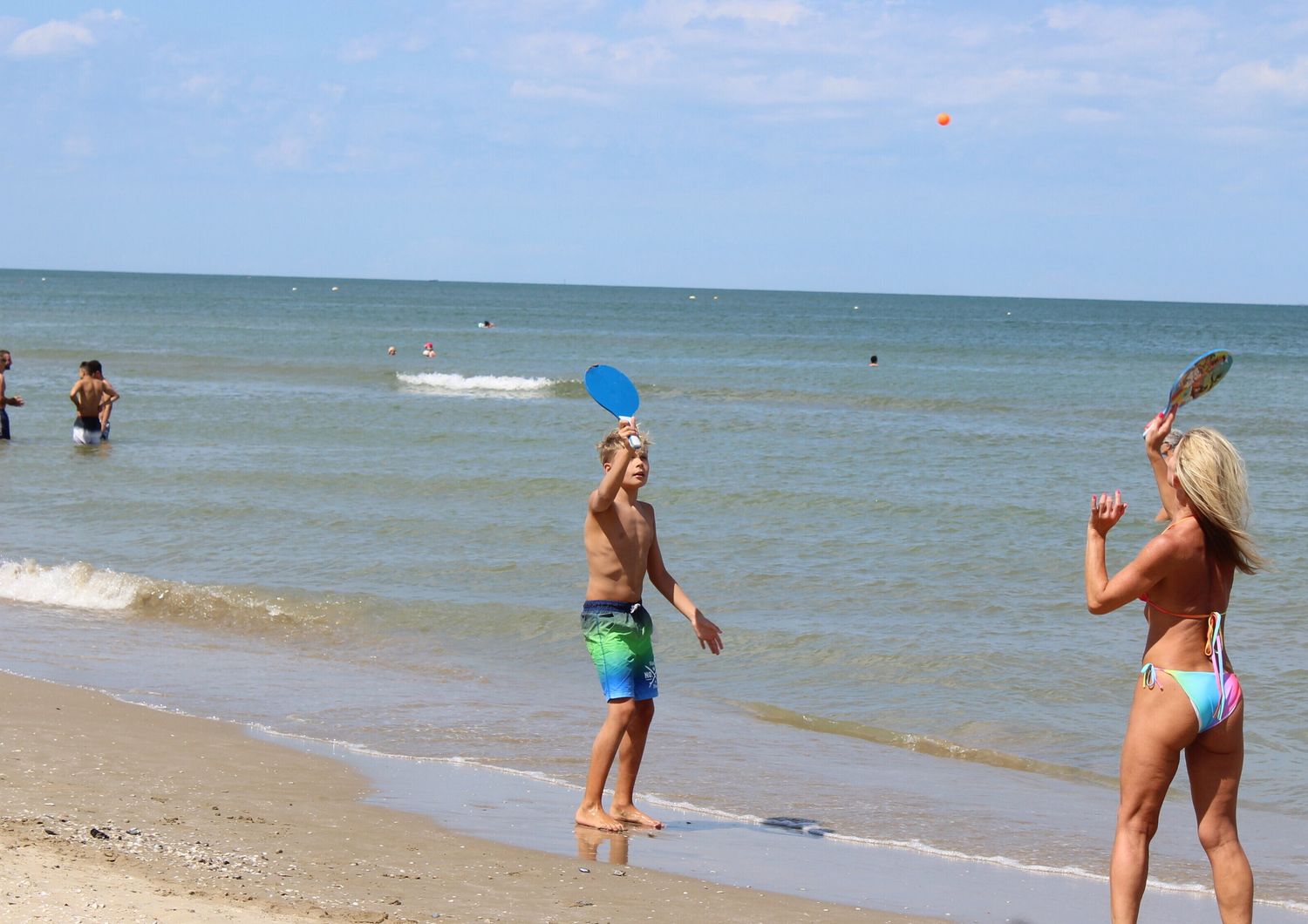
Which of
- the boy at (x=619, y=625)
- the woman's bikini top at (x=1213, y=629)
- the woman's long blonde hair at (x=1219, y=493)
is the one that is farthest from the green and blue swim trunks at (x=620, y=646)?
the woman's long blonde hair at (x=1219, y=493)

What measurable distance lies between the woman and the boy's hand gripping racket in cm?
22

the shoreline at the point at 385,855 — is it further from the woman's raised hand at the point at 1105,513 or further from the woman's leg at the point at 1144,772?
the woman's raised hand at the point at 1105,513

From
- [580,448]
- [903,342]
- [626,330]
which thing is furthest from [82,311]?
[580,448]

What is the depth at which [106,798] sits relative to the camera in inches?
190

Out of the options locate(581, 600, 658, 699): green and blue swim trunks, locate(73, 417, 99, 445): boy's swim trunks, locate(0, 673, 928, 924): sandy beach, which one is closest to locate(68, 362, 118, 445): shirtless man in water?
locate(73, 417, 99, 445): boy's swim trunks

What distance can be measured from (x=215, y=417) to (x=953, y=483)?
41.3 ft

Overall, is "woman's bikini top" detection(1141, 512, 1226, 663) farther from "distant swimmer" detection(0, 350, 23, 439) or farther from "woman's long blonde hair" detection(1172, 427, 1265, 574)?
"distant swimmer" detection(0, 350, 23, 439)

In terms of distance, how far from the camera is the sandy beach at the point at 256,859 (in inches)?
146

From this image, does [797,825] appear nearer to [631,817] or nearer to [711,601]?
[631,817]

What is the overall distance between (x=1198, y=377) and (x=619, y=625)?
2.19 meters

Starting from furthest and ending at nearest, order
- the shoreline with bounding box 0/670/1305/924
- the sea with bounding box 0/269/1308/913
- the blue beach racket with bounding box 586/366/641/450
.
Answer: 1. the sea with bounding box 0/269/1308/913
2. the blue beach racket with bounding box 586/366/641/450
3. the shoreline with bounding box 0/670/1305/924

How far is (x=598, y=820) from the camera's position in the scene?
506cm

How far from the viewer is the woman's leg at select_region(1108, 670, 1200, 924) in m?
3.62

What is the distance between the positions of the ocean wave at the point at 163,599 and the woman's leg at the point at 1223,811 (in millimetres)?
6635
